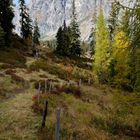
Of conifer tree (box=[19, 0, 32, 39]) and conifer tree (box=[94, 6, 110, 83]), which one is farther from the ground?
conifer tree (box=[19, 0, 32, 39])

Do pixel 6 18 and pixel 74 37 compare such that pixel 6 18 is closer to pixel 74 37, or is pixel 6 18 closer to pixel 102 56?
pixel 102 56

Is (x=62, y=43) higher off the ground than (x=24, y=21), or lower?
lower

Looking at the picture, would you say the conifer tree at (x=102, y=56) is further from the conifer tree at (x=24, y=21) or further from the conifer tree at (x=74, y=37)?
the conifer tree at (x=24, y=21)

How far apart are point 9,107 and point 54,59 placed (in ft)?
178

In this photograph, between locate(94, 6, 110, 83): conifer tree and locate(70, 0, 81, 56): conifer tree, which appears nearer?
locate(94, 6, 110, 83): conifer tree

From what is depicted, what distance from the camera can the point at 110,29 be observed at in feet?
284

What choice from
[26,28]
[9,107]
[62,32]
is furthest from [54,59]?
[9,107]

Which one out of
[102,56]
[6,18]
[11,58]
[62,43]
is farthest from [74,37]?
[11,58]

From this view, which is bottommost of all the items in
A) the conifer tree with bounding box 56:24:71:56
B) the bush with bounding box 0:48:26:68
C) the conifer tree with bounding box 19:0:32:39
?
the bush with bounding box 0:48:26:68

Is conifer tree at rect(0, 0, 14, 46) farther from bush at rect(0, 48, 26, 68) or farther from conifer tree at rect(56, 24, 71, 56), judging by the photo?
conifer tree at rect(56, 24, 71, 56)

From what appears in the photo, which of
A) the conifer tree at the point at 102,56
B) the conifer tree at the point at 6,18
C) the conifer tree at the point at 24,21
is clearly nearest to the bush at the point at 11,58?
the conifer tree at the point at 6,18

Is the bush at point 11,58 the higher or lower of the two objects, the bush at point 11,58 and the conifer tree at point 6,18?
the lower

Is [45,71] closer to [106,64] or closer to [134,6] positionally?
[106,64]

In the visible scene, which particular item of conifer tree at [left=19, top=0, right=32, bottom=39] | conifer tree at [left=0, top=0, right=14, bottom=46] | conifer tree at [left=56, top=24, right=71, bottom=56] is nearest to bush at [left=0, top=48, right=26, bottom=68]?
conifer tree at [left=0, top=0, right=14, bottom=46]
